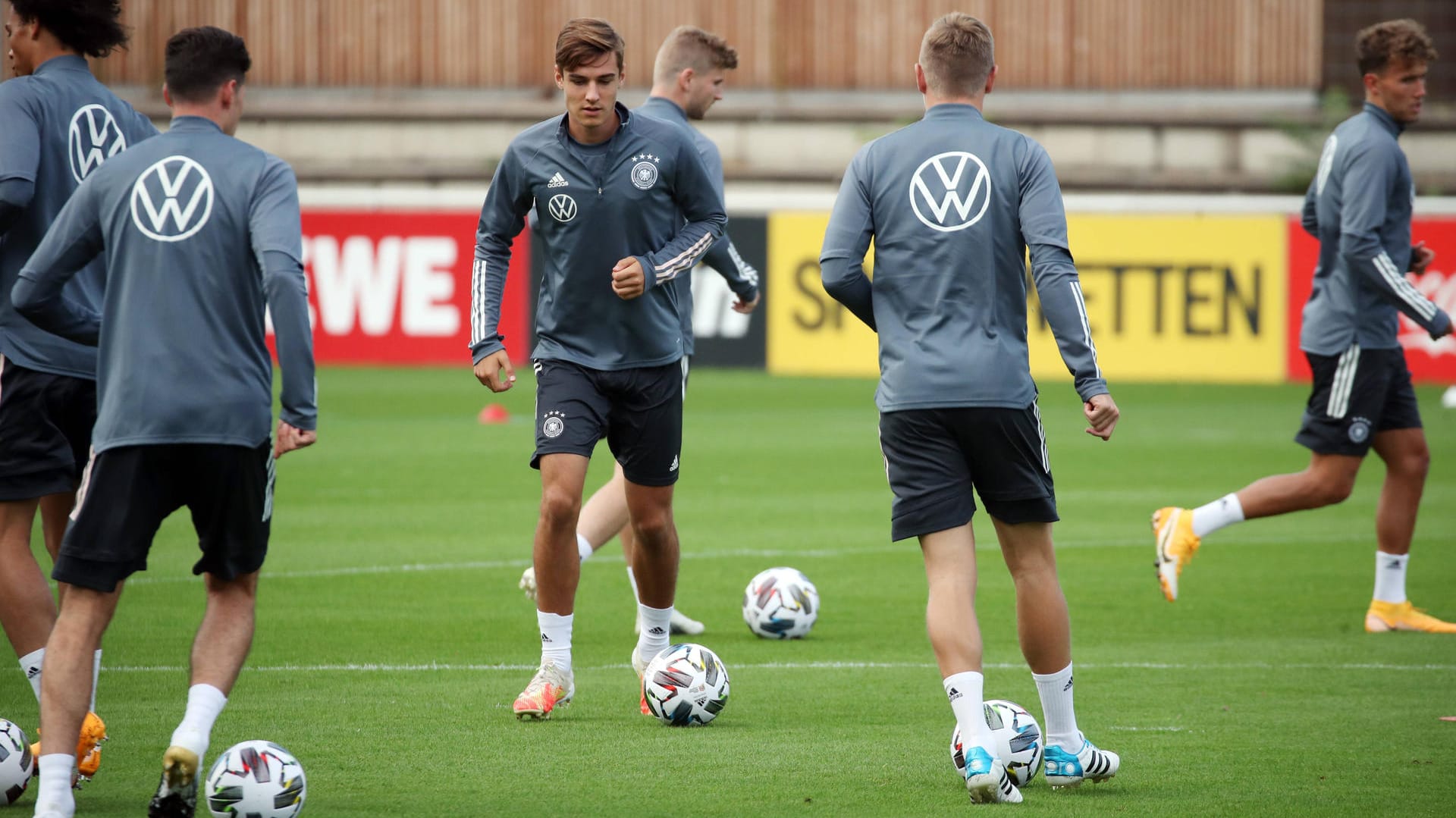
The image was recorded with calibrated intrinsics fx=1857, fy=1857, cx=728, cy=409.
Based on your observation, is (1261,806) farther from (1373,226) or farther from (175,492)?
(1373,226)

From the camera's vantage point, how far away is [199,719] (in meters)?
4.55

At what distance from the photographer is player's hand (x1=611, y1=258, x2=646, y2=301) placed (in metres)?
6.13

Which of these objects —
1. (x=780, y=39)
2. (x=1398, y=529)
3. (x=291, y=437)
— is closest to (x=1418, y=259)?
(x=1398, y=529)

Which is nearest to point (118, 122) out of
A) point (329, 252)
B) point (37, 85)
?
point (37, 85)

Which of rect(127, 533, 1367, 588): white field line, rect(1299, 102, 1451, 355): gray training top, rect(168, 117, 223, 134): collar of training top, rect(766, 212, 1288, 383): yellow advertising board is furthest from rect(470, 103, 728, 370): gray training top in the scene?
rect(766, 212, 1288, 383): yellow advertising board

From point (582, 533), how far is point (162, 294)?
11.4 feet

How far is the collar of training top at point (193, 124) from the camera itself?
468 cm

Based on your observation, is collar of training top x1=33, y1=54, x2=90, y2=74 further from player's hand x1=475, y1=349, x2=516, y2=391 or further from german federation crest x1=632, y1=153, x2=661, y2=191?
german federation crest x1=632, y1=153, x2=661, y2=191

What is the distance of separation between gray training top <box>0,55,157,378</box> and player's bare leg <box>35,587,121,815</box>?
926 millimetres

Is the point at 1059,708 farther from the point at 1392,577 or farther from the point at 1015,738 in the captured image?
the point at 1392,577

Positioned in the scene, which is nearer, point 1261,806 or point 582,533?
point 1261,806

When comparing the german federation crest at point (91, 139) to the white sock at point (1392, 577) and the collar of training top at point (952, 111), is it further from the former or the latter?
the white sock at point (1392, 577)

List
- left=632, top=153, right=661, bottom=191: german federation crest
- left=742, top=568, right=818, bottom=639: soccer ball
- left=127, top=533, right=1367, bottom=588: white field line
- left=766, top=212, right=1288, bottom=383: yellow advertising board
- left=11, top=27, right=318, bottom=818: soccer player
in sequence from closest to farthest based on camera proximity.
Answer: left=11, top=27, right=318, bottom=818: soccer player, left=632, top=153, right=661, bottom=191: german federation crest, left=742, top=568, right=818, bottom=639: soccer ball, left=127, top=533, right=1367, bottom=588: white field line, left=766, top=212, right=1288, bottom=383: yellow advertising board

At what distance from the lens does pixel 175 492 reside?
15.5 feet
